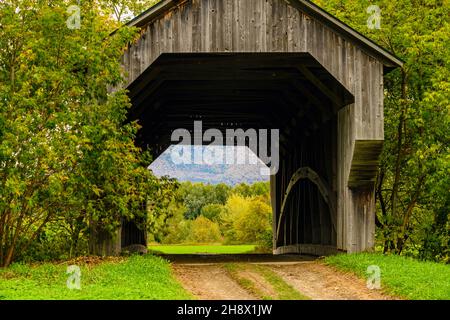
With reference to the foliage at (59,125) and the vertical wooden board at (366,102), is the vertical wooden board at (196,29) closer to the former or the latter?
the foliage at (59,125)

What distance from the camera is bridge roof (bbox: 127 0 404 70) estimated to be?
55.8 feet

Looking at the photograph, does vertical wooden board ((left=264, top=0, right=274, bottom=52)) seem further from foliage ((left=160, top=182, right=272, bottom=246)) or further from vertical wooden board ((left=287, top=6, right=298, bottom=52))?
foliage ((left=160, top=182, right=272, bottom=246))

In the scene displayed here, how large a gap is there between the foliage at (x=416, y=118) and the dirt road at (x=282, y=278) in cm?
512

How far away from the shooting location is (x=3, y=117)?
14.2 meters

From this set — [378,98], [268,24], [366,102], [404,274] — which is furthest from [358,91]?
[404,274]

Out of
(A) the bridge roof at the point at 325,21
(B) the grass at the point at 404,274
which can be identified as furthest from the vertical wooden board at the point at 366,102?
(B) the grass at the point at 404,274

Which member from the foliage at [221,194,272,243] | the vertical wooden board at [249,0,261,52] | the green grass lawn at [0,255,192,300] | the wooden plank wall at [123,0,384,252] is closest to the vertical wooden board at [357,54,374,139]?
the wooden plank wall at [123,0,384,252]

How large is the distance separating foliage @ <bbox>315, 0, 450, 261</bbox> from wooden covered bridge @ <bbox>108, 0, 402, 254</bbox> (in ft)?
6.91

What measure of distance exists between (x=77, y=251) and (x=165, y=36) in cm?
601

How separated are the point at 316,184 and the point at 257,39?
6867 mm

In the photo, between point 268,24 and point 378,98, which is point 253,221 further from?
point 268,24

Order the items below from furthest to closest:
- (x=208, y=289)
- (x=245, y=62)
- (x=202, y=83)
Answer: (x=202, y=83), (x=245, y=62), (x=208, y=289)
